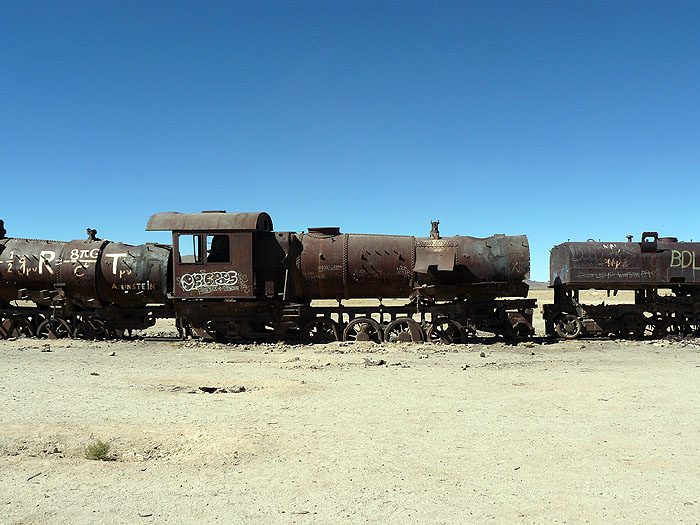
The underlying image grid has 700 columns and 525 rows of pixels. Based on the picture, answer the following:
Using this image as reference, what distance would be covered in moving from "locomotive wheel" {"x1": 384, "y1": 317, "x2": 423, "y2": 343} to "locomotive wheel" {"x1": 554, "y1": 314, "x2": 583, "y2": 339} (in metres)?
4.82

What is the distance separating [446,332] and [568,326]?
4.20 metres

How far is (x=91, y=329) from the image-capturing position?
1936 cm

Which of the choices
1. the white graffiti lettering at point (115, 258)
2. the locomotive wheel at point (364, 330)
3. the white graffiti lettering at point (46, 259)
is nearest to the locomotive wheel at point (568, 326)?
the locomotive wheel at point (364, 330)

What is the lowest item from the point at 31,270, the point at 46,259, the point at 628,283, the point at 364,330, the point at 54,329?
the point at 54,329

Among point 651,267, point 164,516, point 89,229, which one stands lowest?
point 164,516

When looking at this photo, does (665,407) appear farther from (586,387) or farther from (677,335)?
(677,335)

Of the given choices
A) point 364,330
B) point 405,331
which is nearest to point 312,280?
point 364,330

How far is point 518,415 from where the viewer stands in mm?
8430

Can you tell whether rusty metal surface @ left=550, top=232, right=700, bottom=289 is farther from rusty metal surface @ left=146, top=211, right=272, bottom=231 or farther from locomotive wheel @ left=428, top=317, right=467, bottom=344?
rusty metal surface @ left=146, top=211, right=272, bottom=231

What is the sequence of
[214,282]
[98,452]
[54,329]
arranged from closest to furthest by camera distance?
[98,452], [214,282], [54,329]

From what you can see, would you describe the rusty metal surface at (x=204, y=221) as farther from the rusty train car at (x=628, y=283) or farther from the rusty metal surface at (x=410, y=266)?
the rusty train car at (x=628, y=283)

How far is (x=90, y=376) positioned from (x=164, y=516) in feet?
26.5

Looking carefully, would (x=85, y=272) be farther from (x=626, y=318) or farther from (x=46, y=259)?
(x=626, y=318)

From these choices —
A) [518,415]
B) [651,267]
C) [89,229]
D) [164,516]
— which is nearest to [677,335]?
[651,267]
